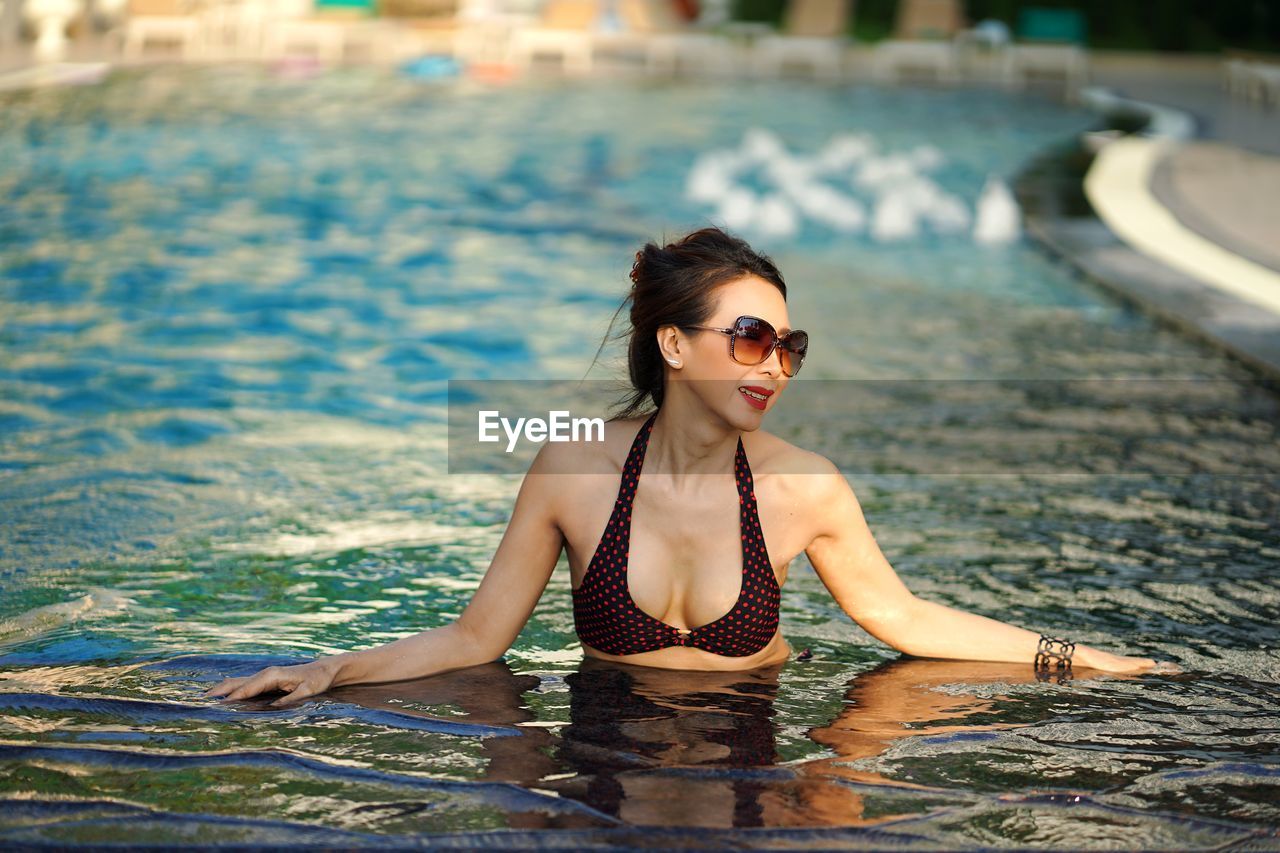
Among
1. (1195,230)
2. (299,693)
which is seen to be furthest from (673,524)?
(1195,230)

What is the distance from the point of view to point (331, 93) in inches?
729

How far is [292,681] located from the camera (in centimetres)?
363

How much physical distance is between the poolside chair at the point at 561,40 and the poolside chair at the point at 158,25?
14.3 feet

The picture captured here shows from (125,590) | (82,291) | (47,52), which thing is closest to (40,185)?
(82,291)

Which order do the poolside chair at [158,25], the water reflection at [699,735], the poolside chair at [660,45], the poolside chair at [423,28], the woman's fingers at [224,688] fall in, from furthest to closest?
the poolside chair at [423,28] < the poolside chair at [660,45] < the poolside chair at [158,25] < the woman's fingers at [224,688] < the water reflection at [699,735]

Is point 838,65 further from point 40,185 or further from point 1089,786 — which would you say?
point 1089,786

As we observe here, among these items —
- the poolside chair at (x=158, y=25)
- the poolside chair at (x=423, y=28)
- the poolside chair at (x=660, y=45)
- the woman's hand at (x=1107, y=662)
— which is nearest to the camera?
the woman's hand at (x=1107, y=662)

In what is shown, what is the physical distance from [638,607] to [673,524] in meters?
0.22

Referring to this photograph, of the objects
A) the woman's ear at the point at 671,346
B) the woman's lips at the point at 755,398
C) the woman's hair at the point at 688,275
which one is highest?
the woman's hair at the point at 688,275

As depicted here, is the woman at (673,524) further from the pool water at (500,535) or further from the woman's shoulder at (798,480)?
the pool water at (500,535)

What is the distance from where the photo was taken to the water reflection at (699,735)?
10.3ft

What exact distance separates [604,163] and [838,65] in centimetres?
775

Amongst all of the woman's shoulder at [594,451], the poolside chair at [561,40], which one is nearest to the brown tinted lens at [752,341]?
the woman's shoulder at [594,451]

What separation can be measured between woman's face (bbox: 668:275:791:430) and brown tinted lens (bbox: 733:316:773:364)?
0.02m
